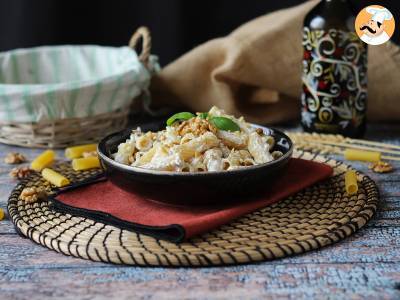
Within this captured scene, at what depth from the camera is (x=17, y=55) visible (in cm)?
237

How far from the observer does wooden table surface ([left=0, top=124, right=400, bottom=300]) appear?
1.10 m

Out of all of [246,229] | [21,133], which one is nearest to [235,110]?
[21,133]

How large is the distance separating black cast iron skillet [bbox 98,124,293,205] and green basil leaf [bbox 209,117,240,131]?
0.13 metres

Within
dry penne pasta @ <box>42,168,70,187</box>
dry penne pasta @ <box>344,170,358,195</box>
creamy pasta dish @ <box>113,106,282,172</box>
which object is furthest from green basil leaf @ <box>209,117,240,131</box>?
dry penne pasta @ <box>42,168,70,187</box>

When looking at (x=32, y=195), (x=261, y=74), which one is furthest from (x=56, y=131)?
(x=261, y=74)

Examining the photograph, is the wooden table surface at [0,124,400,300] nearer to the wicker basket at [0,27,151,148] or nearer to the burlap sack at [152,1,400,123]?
the wicker basket at [0,27,151,148]

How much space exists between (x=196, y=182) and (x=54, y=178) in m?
0.45

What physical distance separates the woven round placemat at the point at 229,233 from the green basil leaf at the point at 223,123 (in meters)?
0.19

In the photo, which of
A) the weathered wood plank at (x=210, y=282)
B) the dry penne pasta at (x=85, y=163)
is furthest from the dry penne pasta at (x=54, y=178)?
the weathered wood plank at (x=210, y=282)

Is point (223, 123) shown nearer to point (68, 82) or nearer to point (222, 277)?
point (222, 277)

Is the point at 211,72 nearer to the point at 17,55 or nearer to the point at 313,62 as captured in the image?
the point at 313,62

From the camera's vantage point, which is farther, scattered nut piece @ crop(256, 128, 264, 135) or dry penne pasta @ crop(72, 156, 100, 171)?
dry penne pasta @ crop(72, 156, 100, 171)

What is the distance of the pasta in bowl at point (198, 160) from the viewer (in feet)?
Result: 4.34

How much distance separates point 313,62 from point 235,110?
0.36m
